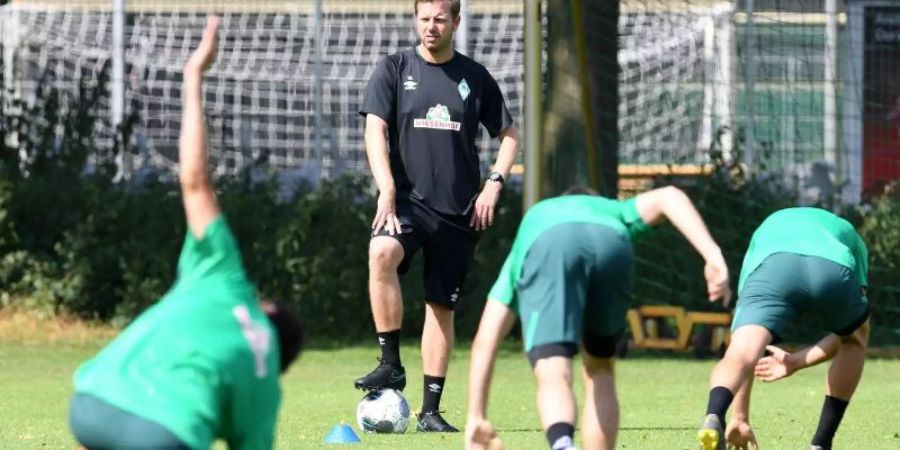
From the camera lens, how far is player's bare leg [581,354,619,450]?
691 centimetres

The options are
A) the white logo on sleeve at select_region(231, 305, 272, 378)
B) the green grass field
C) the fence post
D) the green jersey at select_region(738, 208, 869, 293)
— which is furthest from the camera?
the fence post

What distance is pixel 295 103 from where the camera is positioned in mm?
19734

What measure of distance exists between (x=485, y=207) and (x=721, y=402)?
2.21 metres

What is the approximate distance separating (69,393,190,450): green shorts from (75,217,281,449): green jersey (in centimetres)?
2

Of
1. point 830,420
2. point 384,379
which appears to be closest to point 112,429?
point 830,420

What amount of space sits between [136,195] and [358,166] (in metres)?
2.22

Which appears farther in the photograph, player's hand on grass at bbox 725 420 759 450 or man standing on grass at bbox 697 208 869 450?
player's hand on grass at bbox 725 420 759 450

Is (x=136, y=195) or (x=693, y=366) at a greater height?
(x=136, y=195)

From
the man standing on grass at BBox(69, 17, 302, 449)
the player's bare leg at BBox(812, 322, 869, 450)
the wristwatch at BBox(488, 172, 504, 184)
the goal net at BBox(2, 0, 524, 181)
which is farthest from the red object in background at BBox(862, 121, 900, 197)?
the man standing on grass at BBox(69, 17, 302, 449)

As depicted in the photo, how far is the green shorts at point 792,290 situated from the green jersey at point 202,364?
10.9 feet

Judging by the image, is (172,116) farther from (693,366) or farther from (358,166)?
(693,366)

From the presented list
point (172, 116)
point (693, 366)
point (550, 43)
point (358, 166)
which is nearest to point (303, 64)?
point (172, 116)

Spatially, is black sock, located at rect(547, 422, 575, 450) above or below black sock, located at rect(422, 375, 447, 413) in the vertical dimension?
above

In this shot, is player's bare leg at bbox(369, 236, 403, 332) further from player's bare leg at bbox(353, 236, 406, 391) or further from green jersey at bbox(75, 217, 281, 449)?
green jersey at bbox(75, 217, 281, 449)
